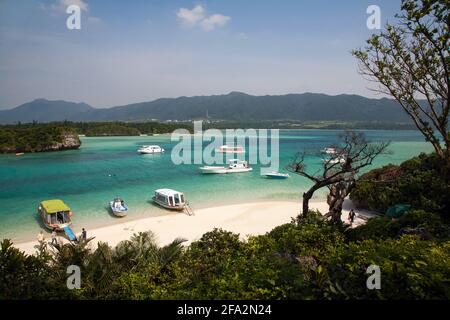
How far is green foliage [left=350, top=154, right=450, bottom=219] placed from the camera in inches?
571

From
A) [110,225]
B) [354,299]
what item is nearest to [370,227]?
[354,299]

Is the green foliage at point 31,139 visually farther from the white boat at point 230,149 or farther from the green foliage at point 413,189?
the green foliage at point 413,189

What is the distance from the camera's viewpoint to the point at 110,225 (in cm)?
2088

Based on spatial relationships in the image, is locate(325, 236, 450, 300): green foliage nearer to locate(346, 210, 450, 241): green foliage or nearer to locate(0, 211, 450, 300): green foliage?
locate(0, 211, 450, 300): green foliage

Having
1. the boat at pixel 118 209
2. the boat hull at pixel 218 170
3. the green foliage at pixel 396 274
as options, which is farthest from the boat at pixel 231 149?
the green foliage at pixel 396 274

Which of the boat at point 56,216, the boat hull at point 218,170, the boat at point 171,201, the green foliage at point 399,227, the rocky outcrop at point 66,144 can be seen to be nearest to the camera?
the green foliage at point 399,227

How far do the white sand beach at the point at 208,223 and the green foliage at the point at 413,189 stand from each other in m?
1.29

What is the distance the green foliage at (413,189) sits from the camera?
14.5 m

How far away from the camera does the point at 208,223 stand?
21.2 metres

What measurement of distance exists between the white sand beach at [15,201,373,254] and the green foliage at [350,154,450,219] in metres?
1.29

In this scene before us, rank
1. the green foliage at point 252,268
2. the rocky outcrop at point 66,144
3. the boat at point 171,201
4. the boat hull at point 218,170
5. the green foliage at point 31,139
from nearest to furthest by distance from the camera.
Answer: the green foliage at point 252,268 → the boat at point 171,201 → the boat hull at point 218,170 → the green foliage at point 31,139 → the rocky outcrop at point 66,144

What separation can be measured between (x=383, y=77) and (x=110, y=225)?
1875 cm

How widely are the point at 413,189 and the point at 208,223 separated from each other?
44.2ft
